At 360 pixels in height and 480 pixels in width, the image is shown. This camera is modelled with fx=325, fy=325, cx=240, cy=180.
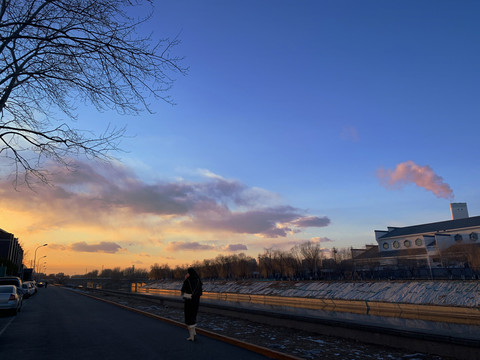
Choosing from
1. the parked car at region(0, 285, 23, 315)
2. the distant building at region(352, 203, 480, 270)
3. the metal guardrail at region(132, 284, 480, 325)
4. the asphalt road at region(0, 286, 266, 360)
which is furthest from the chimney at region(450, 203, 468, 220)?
the parked car at region(0, 285, 23, 315)

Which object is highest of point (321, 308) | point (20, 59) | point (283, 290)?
point (20, 59)

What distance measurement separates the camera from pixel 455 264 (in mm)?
67875

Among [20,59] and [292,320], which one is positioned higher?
[20,59]

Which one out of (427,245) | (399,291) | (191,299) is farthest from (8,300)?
(427,245)

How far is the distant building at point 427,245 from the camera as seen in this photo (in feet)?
237

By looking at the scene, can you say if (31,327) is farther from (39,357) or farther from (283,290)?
(283,290)

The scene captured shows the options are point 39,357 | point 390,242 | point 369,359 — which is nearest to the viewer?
point 369,359

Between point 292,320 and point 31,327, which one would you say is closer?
point 292,320

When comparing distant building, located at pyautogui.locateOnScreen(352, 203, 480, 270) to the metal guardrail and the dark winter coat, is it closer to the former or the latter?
the metal guardrail

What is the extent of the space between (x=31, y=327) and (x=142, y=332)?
5222mm

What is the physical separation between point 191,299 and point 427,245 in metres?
91.3

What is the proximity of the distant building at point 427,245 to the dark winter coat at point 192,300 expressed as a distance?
7164 centimetres

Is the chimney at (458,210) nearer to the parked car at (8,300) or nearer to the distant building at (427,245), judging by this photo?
the distant building at (427,245)

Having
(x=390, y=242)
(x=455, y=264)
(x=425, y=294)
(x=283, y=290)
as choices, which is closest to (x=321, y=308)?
(x=425, y=294)
